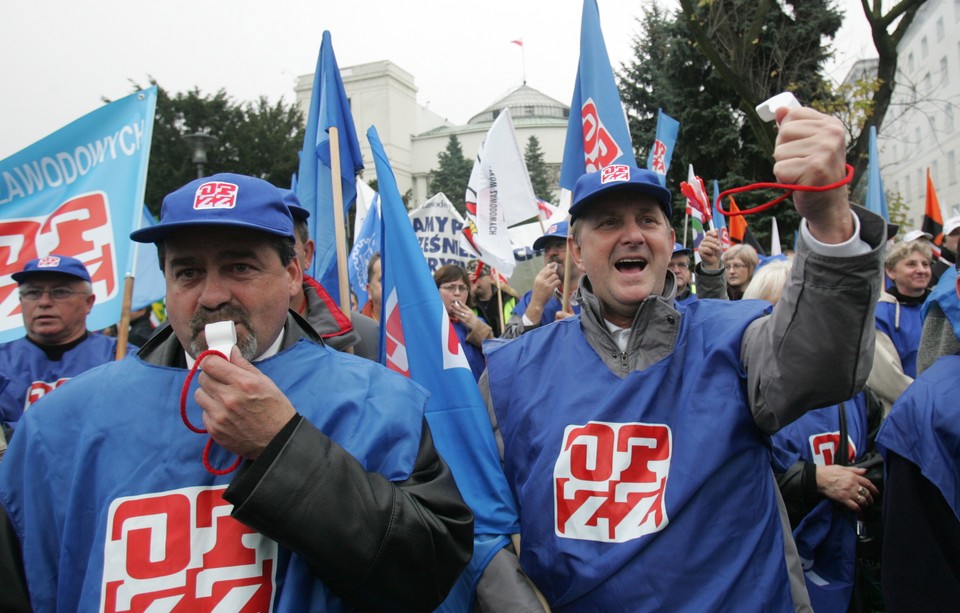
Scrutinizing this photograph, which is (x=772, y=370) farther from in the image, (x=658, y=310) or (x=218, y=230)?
(x=218, y=230)

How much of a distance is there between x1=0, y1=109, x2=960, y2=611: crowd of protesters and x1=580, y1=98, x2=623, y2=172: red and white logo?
4.20 feet

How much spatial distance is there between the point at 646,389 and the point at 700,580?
54 centimetres

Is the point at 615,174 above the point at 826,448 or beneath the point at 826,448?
above

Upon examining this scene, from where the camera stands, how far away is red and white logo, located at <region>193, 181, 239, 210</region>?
1.74m

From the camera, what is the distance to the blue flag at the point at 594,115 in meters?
3.75

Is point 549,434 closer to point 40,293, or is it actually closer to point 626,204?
point 626,204

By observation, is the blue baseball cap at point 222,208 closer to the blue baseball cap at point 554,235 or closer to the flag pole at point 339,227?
the flag pole at point 339,227

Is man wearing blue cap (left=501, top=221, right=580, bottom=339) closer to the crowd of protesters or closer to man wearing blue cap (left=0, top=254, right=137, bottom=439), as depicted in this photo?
the crowd of protesters

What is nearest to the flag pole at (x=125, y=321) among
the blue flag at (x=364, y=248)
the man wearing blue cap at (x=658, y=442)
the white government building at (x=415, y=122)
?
the man wearing blue cap at (x=658, y=442)

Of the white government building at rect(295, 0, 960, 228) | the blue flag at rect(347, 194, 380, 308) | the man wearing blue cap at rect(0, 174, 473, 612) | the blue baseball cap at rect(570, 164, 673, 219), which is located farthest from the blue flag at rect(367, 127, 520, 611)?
the white government building at rect(295, 0, 960, 228)

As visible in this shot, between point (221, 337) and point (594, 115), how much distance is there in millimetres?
2737

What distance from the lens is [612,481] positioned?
6.82 ft

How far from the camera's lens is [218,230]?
1.80 metres

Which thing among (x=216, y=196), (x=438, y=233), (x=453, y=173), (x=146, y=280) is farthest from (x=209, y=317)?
(x=453, y=173)
